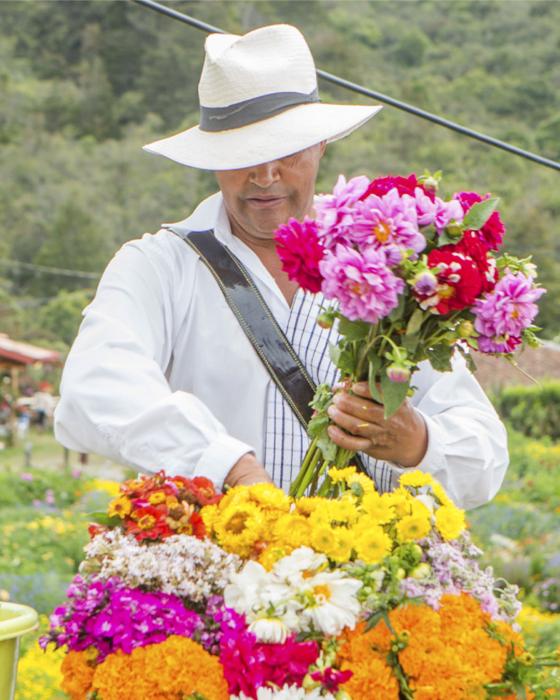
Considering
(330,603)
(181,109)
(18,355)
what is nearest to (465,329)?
(330,603)

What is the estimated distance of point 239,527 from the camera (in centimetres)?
188

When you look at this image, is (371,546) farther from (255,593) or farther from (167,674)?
(167,674)

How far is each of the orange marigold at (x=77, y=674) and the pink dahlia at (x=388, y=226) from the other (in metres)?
0.72

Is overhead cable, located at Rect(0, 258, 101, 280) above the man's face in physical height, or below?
below

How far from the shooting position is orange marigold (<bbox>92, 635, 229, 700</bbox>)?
5.59 feet

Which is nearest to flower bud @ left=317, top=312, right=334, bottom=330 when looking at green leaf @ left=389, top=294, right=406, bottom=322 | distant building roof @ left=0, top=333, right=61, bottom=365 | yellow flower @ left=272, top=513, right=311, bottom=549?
green leaf @ left=389, top=294, right=406, bottom=322

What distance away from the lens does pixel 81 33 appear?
71000 millimetres

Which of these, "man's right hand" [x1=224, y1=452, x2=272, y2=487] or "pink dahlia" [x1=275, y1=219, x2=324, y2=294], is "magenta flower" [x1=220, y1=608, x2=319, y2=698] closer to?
"man's right hand" [x1=224, y1=452, x2=272, y2=487]

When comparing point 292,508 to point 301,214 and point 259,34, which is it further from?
point 259,34

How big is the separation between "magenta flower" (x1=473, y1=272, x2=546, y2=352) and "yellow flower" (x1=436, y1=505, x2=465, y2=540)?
284 mm

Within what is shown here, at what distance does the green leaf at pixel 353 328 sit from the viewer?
201 cm

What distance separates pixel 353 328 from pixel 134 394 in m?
0.46

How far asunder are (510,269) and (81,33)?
236 feet

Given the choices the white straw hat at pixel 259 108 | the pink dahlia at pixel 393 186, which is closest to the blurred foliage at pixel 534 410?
the white straw hat at pixel 259 108
